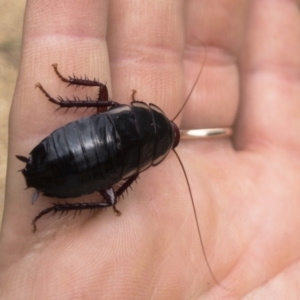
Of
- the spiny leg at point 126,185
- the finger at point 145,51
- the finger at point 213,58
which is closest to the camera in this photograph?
the spiny leg at point 126,185

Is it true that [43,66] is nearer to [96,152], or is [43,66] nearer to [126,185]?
[96,152]

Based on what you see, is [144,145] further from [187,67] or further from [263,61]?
[263,61]

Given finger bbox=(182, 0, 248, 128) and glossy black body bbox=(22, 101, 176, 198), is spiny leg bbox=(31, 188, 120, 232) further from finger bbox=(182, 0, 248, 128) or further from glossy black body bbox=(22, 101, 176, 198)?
finger bbox=(182, 0, 248, 128)

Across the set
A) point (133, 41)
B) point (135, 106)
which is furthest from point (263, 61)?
point (135, 106)

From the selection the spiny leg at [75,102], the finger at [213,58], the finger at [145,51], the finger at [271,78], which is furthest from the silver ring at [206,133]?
the spiny leg at [75,102]

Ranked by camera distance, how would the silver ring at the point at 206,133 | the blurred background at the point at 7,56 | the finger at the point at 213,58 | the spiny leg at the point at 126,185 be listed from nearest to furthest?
the spiny leg at the point at 126,185, the silver ring at the point at 206,133, the finger at the point at 213,58, the blurred background at the point at 7,56

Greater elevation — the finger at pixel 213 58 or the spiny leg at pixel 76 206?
the finger at pixel 213 58

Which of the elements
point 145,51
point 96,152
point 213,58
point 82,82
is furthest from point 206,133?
point 96,152

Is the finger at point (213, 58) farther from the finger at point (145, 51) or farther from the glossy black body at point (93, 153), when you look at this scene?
the glossy black body at point (93, 153)
